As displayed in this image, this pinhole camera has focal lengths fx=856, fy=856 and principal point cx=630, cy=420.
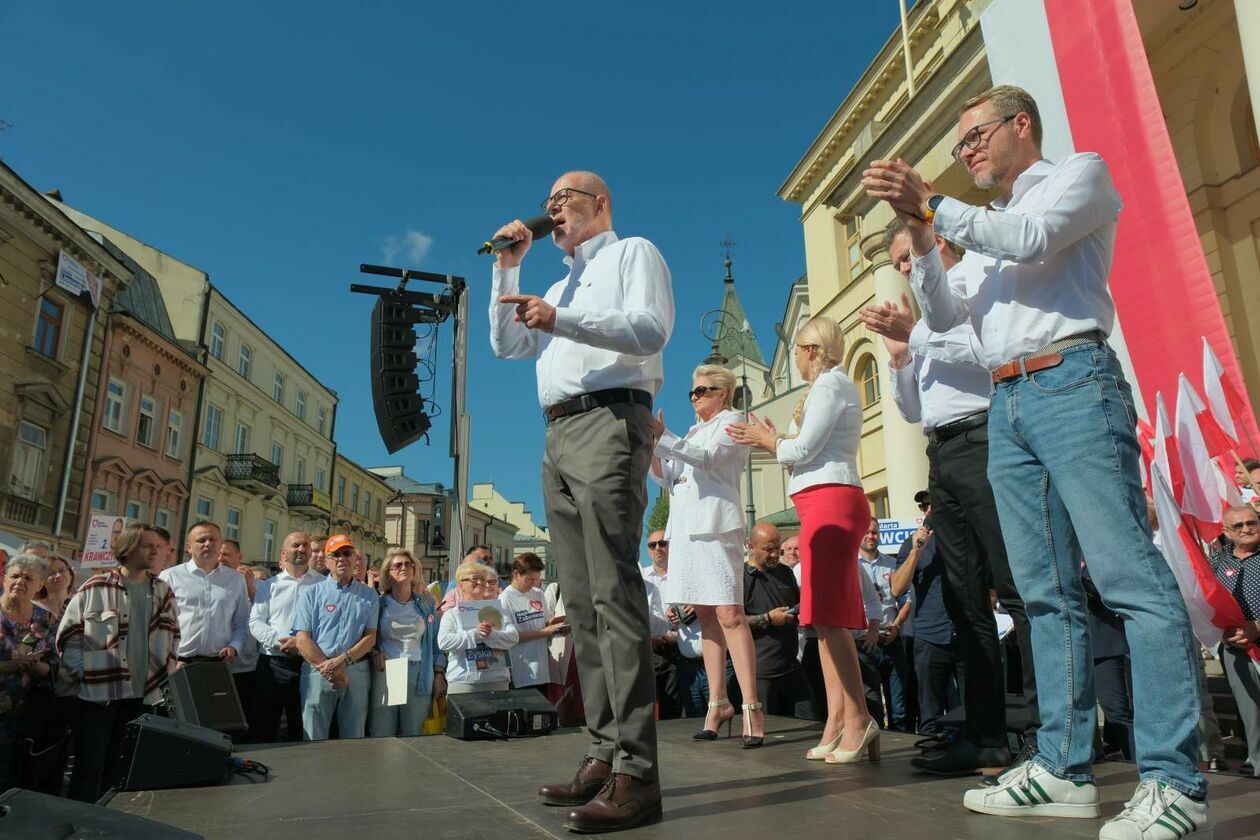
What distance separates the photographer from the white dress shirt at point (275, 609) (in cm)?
705

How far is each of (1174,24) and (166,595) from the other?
15445mm

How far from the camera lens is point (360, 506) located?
53000 mm

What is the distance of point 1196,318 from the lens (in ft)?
22.0

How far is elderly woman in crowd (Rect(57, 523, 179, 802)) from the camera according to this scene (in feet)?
16.9

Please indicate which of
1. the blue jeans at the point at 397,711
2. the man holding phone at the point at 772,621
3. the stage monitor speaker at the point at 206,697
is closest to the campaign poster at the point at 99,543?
the blue jeans at the point at 397,711

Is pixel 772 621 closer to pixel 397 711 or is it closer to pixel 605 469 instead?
pixel 397 711

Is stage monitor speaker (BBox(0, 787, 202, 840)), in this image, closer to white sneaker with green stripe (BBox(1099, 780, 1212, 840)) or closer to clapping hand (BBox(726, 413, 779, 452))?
white sneaker with green stripe (BBox(1099, 780, 1212, 840))

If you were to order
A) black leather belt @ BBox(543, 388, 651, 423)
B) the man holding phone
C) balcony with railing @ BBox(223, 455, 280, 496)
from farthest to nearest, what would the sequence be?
balcony with railing @ BBox(223, 455, 280, 496), the man holding phone, black leather belt @ BBox(543, 388, 651, 423)

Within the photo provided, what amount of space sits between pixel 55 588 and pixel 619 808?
20.0ft

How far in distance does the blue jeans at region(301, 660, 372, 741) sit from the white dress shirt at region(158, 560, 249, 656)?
3.04 feet

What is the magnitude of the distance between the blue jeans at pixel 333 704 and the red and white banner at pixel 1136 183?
268 inches

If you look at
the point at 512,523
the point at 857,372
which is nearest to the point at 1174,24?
the point at 857,372

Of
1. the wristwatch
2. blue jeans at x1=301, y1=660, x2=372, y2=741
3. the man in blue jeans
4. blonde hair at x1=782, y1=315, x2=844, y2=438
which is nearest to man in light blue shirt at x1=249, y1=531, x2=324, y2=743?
blue jeans at x1=301, y1=660, x2=372, y2=741

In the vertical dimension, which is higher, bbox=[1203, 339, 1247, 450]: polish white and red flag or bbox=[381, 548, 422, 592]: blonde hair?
bbox=[1203, 339, 1247, 450]: polish white and red flag
